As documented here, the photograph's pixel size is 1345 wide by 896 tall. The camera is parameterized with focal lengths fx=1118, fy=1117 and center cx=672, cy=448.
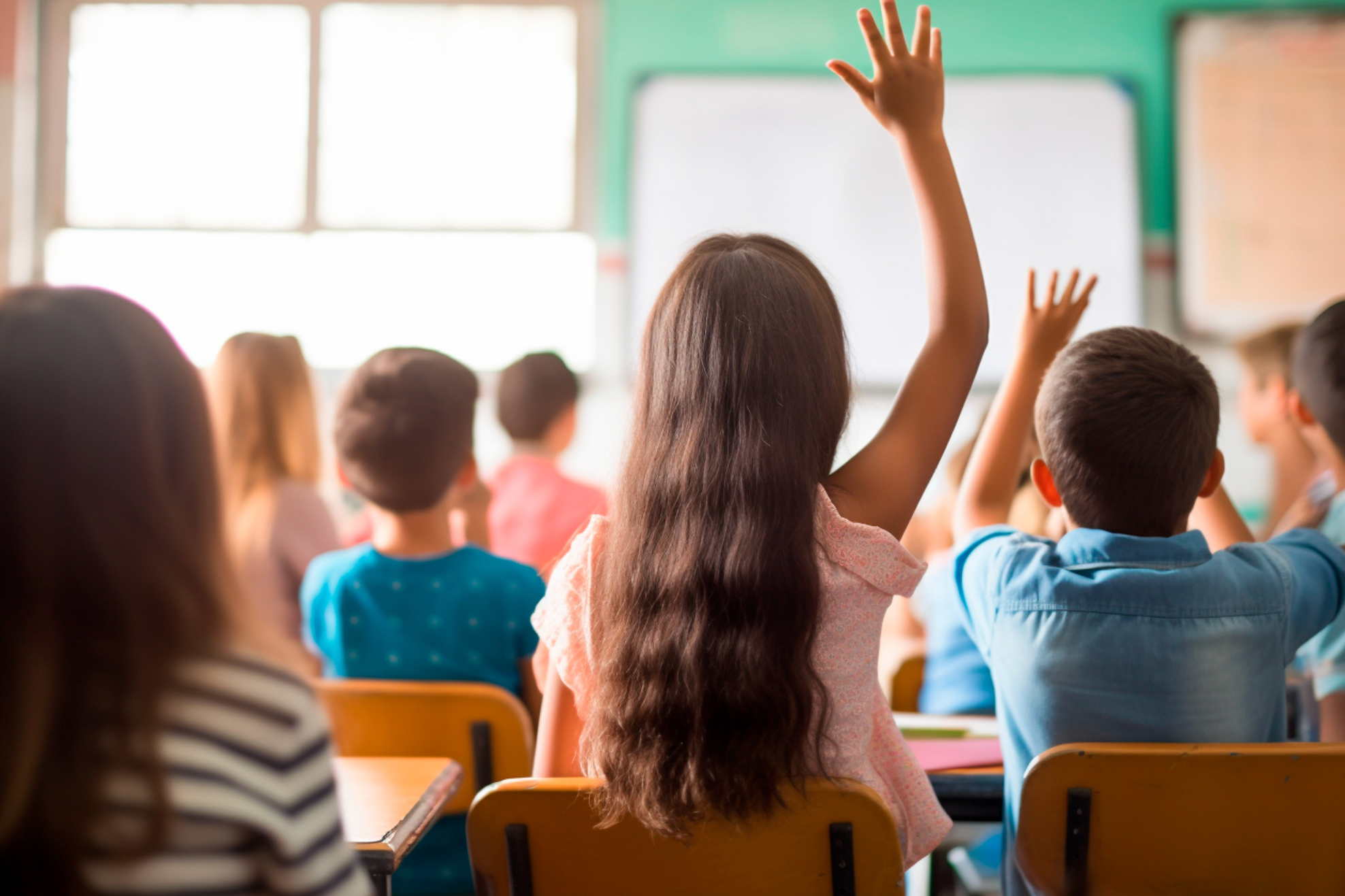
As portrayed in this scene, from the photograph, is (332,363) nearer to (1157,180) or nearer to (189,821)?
(1157,180)

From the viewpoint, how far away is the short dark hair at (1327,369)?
66.6 inches

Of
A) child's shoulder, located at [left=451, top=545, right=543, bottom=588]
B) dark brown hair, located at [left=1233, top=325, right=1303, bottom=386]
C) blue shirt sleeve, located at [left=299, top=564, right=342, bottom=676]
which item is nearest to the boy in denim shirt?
child's shoulder, located at [left=451, top=545, right=543, bottom=588]

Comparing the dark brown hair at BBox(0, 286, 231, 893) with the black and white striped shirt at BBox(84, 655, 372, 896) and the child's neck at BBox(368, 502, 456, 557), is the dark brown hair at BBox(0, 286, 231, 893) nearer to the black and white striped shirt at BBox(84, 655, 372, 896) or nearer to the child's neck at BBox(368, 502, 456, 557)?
the black and white striped shirt at BBox(84, 655, 372, 896)

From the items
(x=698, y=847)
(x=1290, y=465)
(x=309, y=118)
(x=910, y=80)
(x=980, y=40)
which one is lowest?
(x=698, y=847)

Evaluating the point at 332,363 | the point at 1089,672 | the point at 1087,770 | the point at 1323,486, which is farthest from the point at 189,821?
the point at 332,363

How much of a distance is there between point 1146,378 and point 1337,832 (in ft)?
1.63

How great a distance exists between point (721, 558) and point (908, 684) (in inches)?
41.9

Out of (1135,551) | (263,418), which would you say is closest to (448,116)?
(263,418)

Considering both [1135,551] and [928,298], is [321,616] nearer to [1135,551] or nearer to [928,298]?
[928,298]

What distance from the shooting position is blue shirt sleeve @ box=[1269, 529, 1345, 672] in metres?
1.23

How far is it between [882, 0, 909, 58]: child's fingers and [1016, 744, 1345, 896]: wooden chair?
76 centimetres

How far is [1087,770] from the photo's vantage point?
105 centimetres

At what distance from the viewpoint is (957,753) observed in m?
1.41

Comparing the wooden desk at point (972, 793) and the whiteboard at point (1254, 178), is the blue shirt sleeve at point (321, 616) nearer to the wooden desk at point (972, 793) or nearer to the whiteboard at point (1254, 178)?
the wooden desk at point (972, 793)
